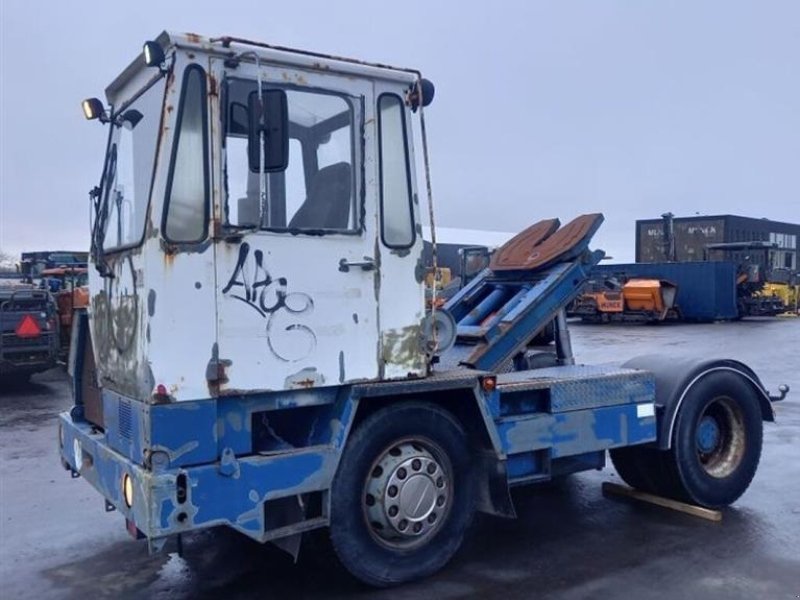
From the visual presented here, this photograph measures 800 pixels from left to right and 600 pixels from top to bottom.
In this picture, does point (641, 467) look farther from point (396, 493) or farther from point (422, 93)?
point (422, 93)

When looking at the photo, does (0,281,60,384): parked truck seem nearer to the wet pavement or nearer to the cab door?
the wet pavement

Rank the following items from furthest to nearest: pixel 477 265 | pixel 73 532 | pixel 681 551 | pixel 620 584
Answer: pixel 477 265 → pixel 73 532 → pixel 681 551 → pixel 620 584

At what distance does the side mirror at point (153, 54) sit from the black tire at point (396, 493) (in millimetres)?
2238

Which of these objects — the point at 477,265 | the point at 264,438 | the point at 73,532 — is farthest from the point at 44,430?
the point at 477,265

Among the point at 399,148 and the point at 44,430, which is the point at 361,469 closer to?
the point at 399,148

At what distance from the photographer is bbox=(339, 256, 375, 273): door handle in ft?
15.3

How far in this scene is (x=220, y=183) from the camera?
4.31m

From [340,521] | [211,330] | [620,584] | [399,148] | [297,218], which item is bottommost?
[620,584]

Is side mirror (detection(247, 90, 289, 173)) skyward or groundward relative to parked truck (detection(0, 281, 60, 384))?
skyward

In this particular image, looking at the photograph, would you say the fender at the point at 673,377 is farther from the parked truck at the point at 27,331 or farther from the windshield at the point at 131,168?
the parked truck at the point at 27,331

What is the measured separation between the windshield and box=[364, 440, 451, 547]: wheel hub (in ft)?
6.16

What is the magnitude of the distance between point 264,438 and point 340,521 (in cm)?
63

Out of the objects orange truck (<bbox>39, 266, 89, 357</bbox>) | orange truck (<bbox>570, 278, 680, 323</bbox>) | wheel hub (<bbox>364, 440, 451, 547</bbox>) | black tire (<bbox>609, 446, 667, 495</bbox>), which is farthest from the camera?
orange truck (<bbox>570, 278, 680, 323</bbox>)

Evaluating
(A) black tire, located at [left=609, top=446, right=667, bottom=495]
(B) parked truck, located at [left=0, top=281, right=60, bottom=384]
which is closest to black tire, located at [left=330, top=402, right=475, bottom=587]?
(A) black tire, located at [left=609, top=446, right=667, bottom=495]
